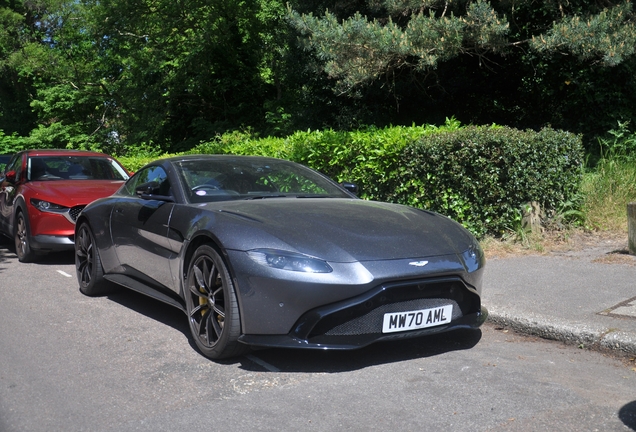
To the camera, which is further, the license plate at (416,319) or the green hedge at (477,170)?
the green hedge at (477,170)

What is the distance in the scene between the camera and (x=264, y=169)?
6176 mm

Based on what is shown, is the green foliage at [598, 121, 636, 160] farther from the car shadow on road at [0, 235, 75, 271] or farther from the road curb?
the car shadow on road at [0, 235, 75, 271]

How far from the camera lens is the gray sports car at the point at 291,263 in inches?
173

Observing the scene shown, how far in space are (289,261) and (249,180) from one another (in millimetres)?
1678

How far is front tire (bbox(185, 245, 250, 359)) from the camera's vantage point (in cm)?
459

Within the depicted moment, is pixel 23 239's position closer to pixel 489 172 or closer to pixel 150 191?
pixel 150 191

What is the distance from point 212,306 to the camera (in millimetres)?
4848

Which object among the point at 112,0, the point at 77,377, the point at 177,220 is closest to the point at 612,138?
the point at 177,220

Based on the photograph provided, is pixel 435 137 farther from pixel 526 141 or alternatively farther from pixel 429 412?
pixel 429 412

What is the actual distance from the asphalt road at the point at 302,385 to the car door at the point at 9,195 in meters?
4.59

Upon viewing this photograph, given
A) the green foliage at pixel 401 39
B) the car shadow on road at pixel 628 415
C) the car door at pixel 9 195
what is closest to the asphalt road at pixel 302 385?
the car shadow on road at pixel 628 415

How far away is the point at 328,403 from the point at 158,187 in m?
2.76

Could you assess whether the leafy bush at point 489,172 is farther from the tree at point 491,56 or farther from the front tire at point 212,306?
the front tire at point 212,306

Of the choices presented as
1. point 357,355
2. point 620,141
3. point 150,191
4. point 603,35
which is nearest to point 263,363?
point 357,355
